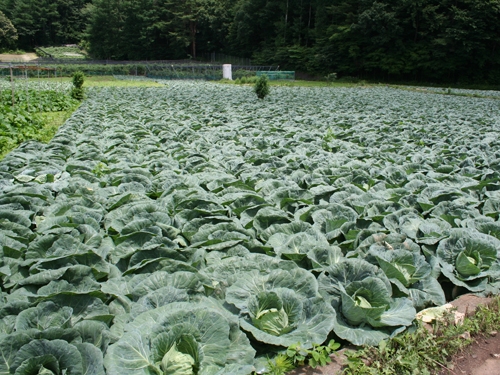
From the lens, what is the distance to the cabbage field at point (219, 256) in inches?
83.4

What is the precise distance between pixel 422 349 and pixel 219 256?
63.6 inches

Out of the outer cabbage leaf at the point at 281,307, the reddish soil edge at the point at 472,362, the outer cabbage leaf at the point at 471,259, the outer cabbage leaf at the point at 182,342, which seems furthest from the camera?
the outer cabbage leaf at the point at 471,259

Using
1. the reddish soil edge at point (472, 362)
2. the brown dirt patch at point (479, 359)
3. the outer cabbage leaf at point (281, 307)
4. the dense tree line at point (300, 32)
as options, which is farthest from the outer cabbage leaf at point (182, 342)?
the dense tree line at point (300, 32)

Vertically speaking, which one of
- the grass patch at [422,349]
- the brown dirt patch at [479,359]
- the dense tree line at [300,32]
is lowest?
the brown dirt patch at [479,359]

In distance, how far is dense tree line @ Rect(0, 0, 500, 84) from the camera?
40.7 metres

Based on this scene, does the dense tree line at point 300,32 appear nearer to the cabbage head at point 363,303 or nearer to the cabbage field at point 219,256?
the cabbage field at point 219,256

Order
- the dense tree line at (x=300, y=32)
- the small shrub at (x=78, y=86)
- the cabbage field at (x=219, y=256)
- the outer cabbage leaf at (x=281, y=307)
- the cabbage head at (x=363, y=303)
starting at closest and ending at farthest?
the cabbage field at (x=219, y=256), the outer cabbage leaf at (x=281, y=307), the cabbage head at (x=363, y=303), the small shrub at (x=78, y=86), the dense tree line at (x=300, y=32)

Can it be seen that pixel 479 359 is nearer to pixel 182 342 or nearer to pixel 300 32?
pixel 182 342

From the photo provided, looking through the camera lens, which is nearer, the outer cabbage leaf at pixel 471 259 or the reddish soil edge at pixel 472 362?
the reddish soil edge at pixel 472 362

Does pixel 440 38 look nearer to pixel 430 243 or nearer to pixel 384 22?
pixel 384 22

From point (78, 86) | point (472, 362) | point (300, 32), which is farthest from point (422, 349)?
point (300, 32)

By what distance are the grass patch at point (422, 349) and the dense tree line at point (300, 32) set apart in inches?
1733

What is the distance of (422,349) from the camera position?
8.13 ft

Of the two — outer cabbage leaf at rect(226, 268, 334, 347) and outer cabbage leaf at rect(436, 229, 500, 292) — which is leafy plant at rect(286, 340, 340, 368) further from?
outer cabbage leaf at rect(436, 229, 500, 292)
